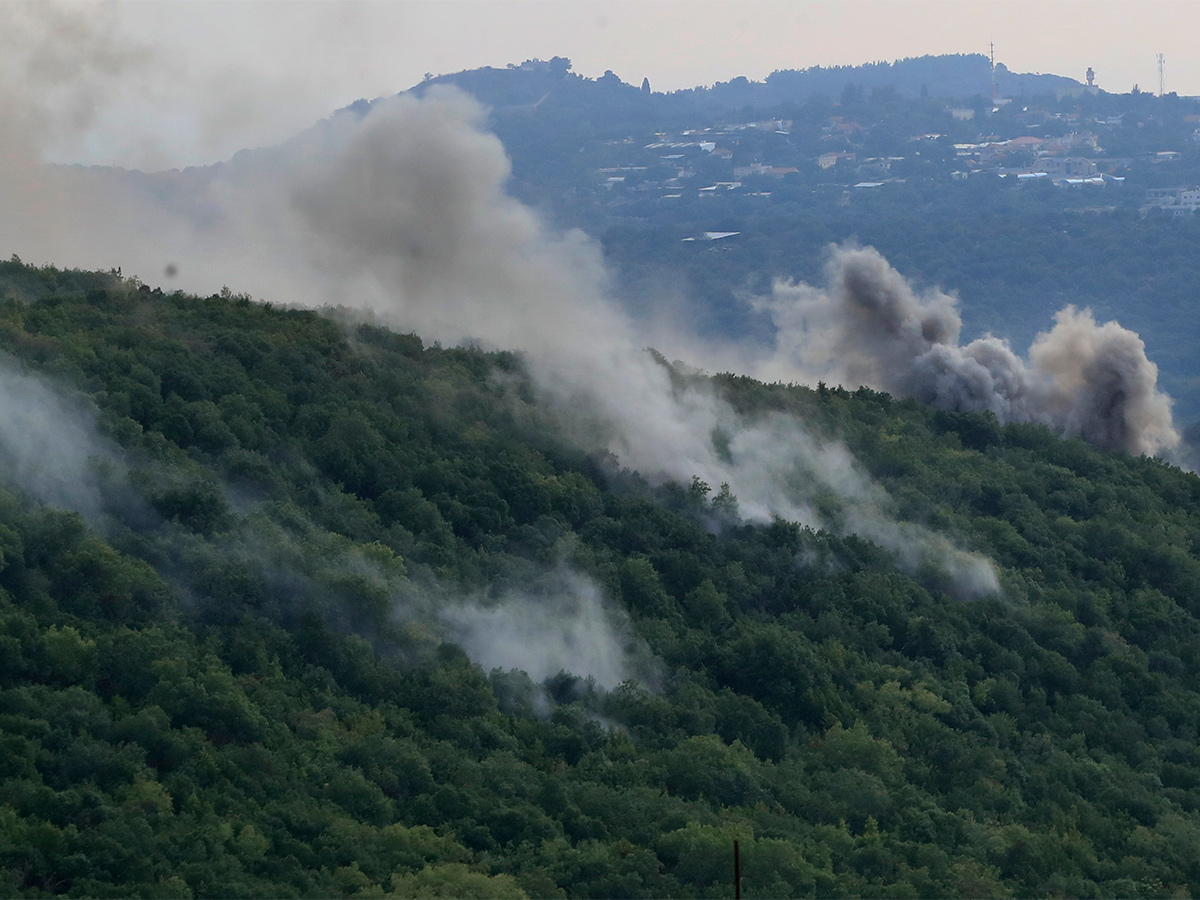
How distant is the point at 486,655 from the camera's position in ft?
172

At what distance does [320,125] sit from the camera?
96.1 m

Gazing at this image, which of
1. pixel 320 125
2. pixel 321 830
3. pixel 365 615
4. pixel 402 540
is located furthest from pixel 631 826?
pixel 320 125

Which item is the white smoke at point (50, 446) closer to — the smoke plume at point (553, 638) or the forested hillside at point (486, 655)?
the forested hillside at point (486, 655)

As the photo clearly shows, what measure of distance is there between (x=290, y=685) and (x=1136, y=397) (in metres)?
69.8

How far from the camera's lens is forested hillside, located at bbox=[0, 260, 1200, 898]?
133 ft

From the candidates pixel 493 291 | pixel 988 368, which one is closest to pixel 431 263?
pixel 493 291

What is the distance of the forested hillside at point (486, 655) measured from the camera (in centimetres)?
4041

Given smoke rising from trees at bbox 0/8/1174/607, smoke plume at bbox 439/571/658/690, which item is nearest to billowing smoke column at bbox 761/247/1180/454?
smoke rising from trees at bbox 0/8/1174/607

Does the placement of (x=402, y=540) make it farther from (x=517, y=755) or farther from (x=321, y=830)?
(x=321, y=830)

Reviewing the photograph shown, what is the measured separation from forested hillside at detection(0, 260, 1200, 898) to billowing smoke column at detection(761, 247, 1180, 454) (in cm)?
2396

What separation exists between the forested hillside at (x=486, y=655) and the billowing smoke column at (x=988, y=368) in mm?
23962

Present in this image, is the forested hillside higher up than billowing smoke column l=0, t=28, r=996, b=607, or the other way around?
billowing smoke column l=0, t=28, r=996, b=607

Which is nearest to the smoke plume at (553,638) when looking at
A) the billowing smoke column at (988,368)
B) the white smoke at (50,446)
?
the white smoke at (50,446)

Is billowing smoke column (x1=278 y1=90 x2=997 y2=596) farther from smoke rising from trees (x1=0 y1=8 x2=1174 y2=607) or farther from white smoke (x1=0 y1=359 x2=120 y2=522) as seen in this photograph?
white smoke (x1=0 y1=359 x2=120 y2=522)
